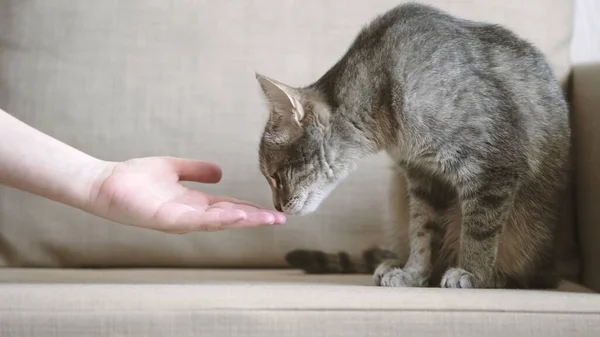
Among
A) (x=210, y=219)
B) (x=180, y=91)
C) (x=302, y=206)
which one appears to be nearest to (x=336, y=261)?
(x=302, y=206)

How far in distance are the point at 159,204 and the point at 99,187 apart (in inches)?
4.3

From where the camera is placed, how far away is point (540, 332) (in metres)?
0.90

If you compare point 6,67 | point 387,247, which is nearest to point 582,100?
point 387,247

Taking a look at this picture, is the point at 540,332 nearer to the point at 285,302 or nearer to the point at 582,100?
the point at 285,302

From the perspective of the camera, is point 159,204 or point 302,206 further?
point 302,206

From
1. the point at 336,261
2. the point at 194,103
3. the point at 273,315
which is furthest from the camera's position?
the point at 194,103

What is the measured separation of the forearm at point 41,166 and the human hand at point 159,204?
3 cm

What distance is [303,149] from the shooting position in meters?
1.30

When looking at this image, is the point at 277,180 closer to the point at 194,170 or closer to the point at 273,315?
the point at 194,170

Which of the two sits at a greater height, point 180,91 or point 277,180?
point 180,91

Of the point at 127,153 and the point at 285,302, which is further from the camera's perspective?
the point at 127,153

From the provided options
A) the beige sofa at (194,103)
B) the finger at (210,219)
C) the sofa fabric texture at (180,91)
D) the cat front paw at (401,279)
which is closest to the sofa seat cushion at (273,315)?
the finger at (210,219)

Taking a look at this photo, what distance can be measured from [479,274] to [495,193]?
149mm

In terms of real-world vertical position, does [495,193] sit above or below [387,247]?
above
